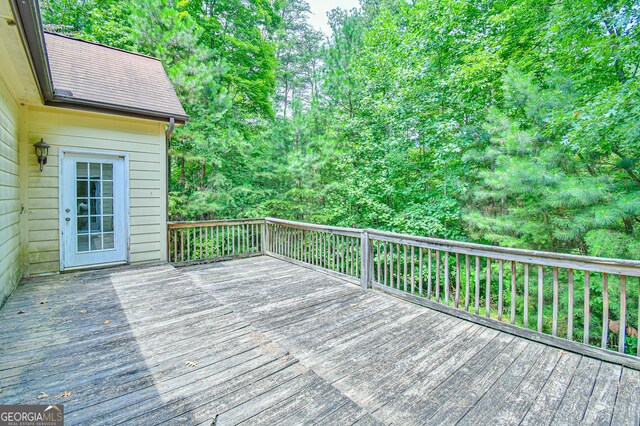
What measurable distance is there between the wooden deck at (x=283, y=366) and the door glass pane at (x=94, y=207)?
1149mm

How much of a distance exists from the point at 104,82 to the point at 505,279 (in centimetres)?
803

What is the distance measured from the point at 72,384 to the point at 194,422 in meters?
0.99

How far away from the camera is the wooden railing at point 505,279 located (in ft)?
7.78

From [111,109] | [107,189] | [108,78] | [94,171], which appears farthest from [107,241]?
[108,78]

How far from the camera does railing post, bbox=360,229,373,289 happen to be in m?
4.03

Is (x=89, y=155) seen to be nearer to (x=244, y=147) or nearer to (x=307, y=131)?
(x=244, y=147)

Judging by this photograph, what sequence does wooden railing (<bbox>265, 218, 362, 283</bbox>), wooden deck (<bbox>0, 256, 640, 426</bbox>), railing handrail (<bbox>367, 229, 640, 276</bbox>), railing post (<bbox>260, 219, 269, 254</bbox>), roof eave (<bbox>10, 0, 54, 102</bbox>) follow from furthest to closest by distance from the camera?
railing post (<bbox>260, 219, 269, 254</bbox>)
wooden railing (<bbox>265, 218, 362, 283</bbox>)
railing handrail (<bbox>367, 229, 640, 276</bbox>)
roof eave (<bbox>10, 0, 54, 102</bbox>)
wooden deck (<bbox>0, 256, 640, 426</bbox>)

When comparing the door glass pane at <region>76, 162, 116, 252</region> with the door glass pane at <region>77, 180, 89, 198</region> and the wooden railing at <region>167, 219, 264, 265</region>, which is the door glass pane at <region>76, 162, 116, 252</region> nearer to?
the door glass pane at <region>77, 180, 89, 198</region>

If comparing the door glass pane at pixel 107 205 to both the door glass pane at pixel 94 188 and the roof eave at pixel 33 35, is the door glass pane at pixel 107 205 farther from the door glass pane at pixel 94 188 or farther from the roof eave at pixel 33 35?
the roof eave at pixel 33 35

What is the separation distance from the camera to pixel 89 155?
4.47 metres

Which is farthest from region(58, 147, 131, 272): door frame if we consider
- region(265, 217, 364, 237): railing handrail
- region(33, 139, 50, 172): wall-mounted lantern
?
region(265, 217, 364, 237): railing handrail

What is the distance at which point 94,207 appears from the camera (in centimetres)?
454

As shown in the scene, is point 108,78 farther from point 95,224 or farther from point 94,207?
point 95,224

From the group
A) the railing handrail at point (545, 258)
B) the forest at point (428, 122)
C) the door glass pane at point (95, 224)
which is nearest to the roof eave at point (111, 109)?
the door glass pane at point (95, 224)
